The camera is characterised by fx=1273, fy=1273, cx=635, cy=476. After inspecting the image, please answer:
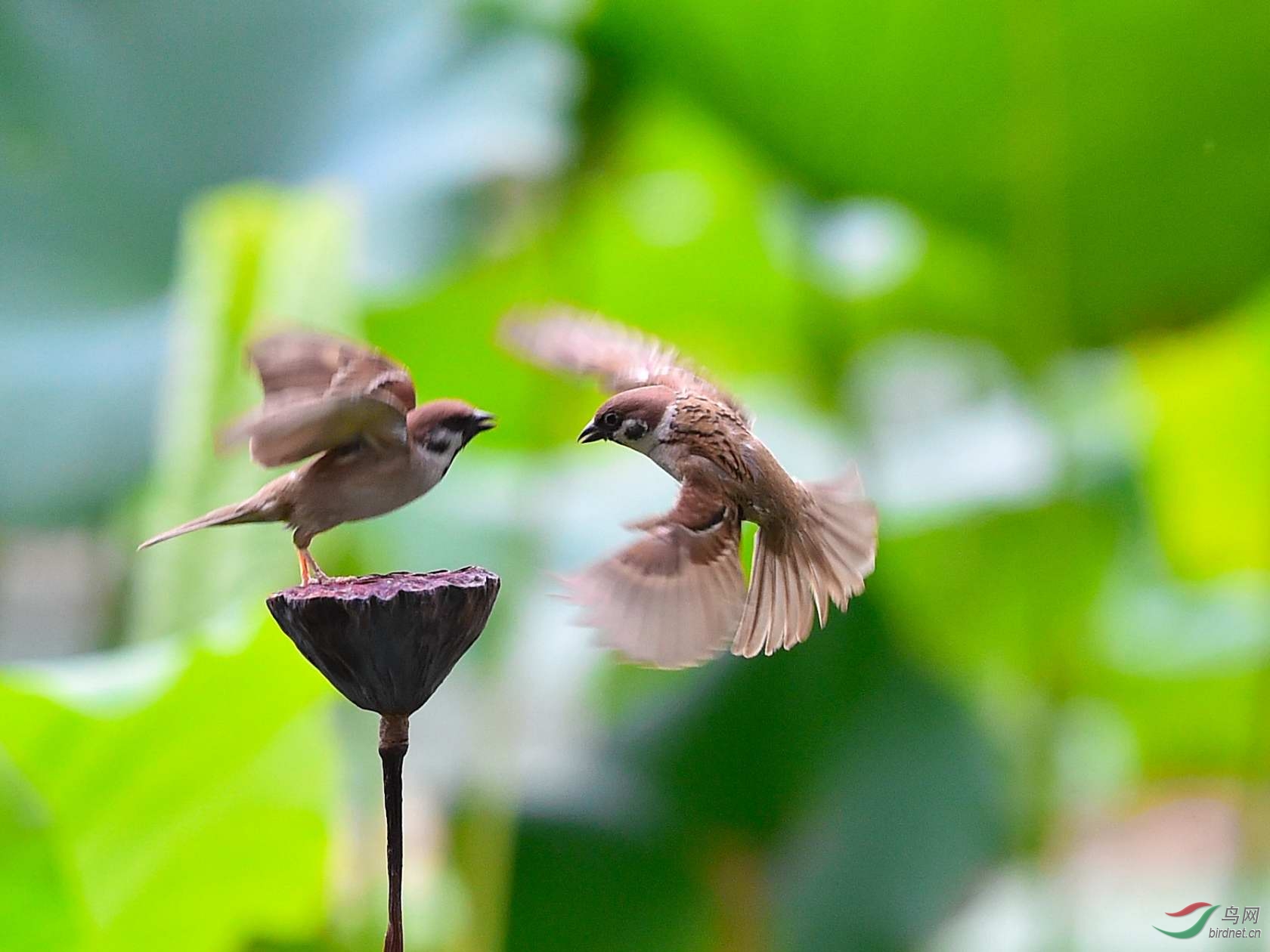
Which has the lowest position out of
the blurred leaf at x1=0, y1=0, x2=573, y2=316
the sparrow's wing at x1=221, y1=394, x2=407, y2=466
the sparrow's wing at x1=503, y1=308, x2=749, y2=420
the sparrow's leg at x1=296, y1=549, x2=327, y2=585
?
the sparrow's leg at x1=296, y1=549, x2=327, y2=585

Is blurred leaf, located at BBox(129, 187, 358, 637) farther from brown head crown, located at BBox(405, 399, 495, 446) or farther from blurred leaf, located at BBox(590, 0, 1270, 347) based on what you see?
brown head crown, located at BBox(405, 399, 495, 446)

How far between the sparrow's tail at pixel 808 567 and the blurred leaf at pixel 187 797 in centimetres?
39

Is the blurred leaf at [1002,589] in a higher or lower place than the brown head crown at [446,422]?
higher

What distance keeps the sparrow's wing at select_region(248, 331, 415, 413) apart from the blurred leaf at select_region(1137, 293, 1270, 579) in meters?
1.45

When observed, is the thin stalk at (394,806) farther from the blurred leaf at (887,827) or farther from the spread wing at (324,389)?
the blurred leaf at (887,827)

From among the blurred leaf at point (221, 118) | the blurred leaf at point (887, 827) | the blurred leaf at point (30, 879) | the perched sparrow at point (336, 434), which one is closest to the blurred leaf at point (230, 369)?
the blurred leaf at point (30, 879)

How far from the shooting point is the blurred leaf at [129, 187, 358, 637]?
980 mm

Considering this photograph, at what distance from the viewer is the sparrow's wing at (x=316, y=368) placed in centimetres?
42

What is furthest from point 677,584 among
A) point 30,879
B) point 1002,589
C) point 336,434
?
point 1002,589

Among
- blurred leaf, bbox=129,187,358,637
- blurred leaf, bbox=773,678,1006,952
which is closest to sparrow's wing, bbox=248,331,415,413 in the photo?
blurred leaf, bbox=129,187,358,637

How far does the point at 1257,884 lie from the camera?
1.31m

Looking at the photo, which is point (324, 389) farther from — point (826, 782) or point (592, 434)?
point (826, 782)

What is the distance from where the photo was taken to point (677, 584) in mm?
453

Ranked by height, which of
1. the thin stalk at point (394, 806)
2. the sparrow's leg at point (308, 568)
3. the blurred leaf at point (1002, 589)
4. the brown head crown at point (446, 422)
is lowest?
the thin stalk at point (394, 806)
